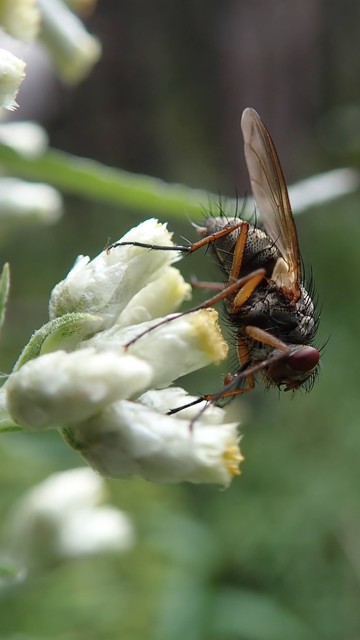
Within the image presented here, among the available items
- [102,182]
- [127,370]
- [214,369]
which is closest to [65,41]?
[102,182]

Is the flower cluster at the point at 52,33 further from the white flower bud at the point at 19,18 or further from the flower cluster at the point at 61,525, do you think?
the flower cluster at the point at 61,525

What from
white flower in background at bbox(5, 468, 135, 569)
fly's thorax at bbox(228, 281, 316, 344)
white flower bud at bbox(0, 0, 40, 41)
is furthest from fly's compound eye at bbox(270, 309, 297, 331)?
white flower in background at bbox(5, 468, 135, 569)

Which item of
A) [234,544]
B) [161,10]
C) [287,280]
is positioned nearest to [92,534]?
[287,280]

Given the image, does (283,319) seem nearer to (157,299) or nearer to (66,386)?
(157,299)

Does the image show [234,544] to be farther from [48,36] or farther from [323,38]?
[323,38]

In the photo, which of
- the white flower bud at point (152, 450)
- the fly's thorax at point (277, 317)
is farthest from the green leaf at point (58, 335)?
the fly's thorax at point (277, 317)

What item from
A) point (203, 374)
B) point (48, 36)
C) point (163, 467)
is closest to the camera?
point (163, 467)

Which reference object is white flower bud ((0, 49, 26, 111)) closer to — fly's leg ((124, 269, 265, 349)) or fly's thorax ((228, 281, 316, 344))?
fly's leg ((124, 269, 265, 349))
